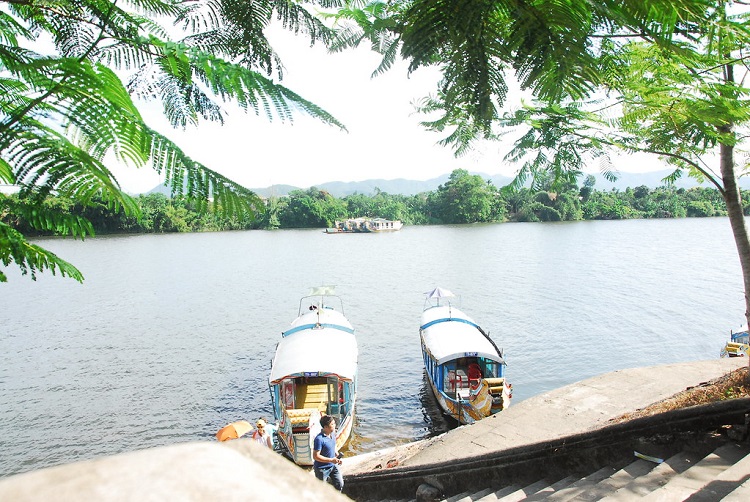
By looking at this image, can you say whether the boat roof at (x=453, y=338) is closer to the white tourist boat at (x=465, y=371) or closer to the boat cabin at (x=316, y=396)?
the white tourist boat at (x=465, y=371)

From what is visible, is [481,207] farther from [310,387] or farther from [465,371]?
[310,387]

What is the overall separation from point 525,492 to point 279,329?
23.6 m

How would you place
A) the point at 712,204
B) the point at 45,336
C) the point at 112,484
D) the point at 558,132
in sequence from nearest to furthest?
the point at 112,484, the point at 558,132, the point at 45,336, the point at 712,204

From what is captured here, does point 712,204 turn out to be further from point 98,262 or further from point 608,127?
point 608,127

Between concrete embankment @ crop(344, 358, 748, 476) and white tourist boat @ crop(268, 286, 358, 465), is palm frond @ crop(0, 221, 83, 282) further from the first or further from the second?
white tourist boat @ crop(268, 286, 358, 465)

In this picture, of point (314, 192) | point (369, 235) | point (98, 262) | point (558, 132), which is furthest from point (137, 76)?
point (314, 192)

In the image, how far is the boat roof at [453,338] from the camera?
53.6 feet

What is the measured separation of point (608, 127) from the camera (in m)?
5.86

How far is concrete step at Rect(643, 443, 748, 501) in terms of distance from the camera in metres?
4.32

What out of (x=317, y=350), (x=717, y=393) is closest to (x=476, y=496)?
(x=717, y=393)

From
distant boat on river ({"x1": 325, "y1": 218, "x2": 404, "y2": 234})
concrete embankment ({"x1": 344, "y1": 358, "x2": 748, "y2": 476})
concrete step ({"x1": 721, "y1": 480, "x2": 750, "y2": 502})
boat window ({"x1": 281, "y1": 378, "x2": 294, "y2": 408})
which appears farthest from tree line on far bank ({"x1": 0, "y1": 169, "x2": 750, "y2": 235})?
concrete step ({"x1": 721, "y1": 480, "x2": 750, "y2": 502})

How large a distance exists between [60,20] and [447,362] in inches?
592

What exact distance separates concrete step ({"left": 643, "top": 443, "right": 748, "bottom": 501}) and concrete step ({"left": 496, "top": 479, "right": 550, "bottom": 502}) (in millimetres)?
1653

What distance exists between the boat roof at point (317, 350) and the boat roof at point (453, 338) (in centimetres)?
289
